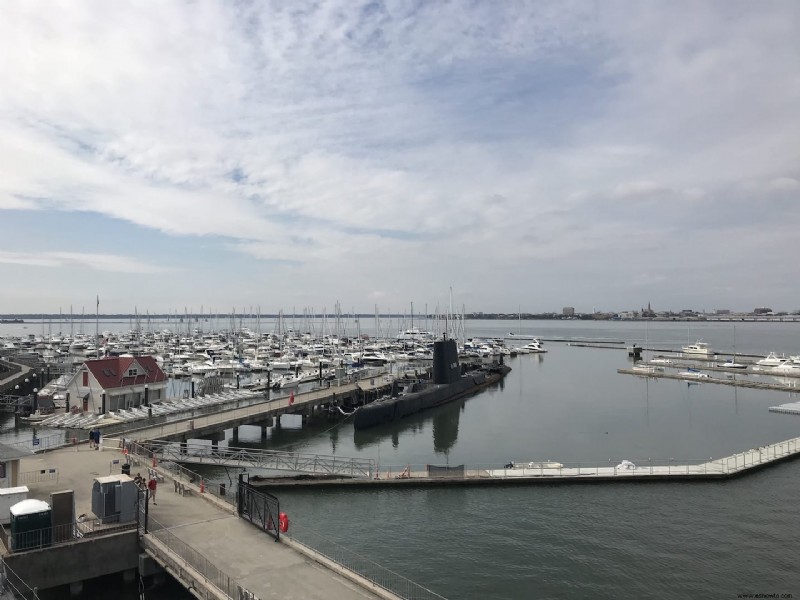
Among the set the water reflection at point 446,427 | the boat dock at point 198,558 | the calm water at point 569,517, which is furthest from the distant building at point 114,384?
the water reflection at point 446,427

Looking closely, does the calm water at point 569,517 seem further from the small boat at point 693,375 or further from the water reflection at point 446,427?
the small boat at point 693,375

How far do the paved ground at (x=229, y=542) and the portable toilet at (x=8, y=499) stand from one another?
1884 mm

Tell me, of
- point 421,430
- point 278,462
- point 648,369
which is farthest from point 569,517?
point 648,369

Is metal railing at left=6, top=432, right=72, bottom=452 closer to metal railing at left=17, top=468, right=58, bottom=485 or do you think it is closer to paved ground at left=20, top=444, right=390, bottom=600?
paved ground at left=20, top=444, right=390, bottom=600

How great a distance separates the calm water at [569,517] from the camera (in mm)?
18969

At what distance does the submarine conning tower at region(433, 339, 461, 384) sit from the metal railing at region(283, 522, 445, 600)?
34259 millimetres

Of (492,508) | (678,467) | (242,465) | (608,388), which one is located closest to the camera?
(492,508)

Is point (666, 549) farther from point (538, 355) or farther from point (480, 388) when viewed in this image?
point (538, 355)

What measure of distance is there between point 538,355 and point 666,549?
100726 millimetres

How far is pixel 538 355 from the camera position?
393 feet

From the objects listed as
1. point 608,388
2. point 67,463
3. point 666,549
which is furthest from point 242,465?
point 608,388

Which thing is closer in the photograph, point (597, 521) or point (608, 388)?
point (597, 521)

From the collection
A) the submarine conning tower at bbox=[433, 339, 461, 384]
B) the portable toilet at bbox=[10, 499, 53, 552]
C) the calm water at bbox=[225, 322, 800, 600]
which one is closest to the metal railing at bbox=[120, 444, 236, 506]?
the calm water at bbox=[225, 322, 800, 600]

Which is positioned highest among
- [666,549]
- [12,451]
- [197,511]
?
[12,451]
